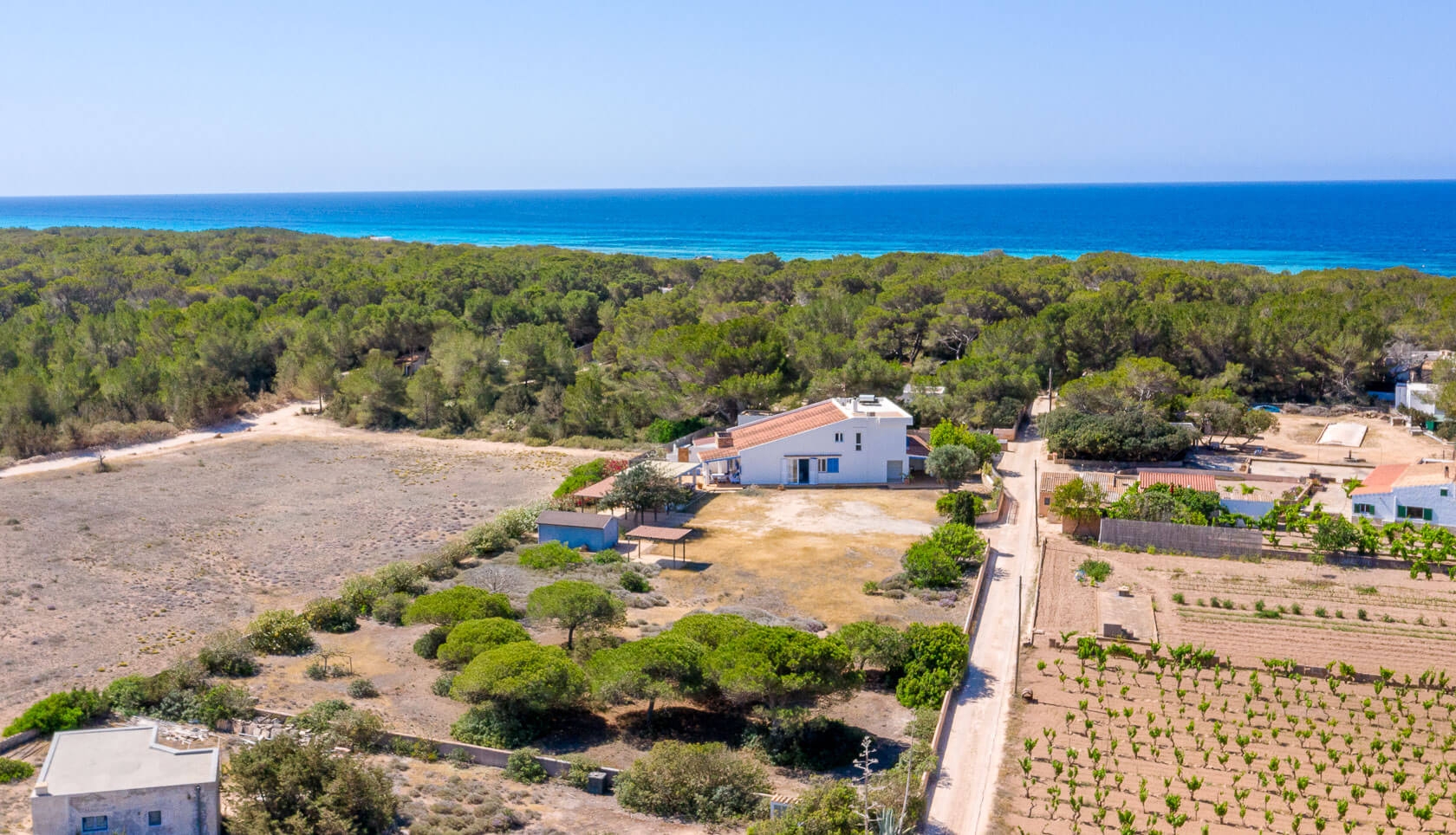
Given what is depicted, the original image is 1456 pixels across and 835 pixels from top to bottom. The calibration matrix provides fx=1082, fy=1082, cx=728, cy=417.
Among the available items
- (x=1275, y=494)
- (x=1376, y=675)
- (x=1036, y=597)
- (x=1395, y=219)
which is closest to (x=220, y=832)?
(x=1036, y=597)

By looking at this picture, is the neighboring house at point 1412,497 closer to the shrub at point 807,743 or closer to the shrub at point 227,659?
the shrub at point 807,743

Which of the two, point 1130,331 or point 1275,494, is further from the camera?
point 1130,331

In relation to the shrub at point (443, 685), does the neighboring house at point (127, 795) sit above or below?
above

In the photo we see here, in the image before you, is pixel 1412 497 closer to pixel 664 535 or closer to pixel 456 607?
pixel 664 535

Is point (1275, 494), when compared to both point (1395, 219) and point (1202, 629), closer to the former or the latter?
point (1202, 629)

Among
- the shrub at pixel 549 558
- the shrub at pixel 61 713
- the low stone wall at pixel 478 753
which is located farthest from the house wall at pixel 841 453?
the shrub at pixel 61 713

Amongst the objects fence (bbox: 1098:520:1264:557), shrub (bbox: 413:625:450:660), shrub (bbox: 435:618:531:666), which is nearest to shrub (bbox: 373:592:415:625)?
shrub (bbox: 413:625:450:660)

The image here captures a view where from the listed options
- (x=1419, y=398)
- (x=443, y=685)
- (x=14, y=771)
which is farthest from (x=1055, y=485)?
(x=14, y=771)
